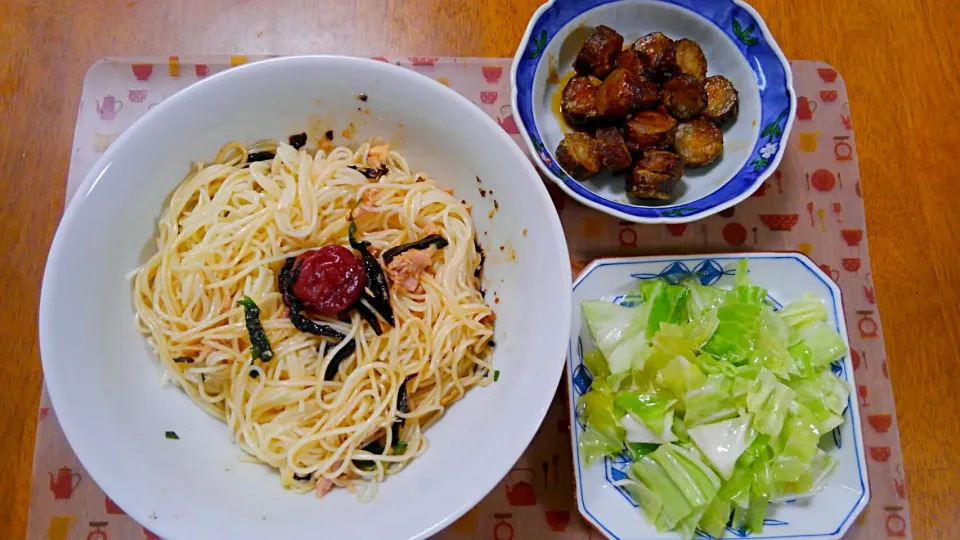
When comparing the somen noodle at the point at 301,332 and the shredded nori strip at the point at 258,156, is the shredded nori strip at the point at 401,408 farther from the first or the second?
the shredded nori strip at the point at 258,156

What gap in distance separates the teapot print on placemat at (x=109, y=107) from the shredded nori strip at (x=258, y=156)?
29.3 inches

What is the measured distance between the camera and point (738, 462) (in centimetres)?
205

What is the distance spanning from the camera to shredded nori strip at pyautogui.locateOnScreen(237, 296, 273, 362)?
1.70 metres

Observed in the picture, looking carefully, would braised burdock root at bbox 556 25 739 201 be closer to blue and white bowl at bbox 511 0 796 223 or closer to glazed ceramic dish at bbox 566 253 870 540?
blue and white bowl at bbox 511 0 796 223

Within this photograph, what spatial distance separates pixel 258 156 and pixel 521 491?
1.36 meters

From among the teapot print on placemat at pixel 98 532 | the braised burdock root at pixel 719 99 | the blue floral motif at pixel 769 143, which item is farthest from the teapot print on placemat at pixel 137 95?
the blue floral motif at pixel 769 143

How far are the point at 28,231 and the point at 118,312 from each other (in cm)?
81

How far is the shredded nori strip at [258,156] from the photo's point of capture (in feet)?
6.23

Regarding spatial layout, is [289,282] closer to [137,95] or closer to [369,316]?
[369,316]

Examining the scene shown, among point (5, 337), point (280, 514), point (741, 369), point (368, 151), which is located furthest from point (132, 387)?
point (741, 369)

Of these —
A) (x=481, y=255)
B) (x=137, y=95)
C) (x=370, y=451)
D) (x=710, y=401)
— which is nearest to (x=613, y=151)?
(x=481, y=255)

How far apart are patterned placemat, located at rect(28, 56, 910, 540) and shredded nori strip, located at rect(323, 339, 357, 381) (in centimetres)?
70

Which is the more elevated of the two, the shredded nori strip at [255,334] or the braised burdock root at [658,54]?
the braised burdock root at [658,54]

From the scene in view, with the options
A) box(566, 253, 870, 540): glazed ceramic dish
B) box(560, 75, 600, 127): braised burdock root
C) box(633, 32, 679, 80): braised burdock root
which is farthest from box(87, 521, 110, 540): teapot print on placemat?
box(633, 32, 679, 80): braised burdock root
